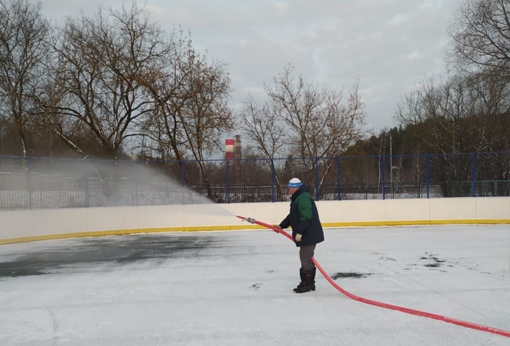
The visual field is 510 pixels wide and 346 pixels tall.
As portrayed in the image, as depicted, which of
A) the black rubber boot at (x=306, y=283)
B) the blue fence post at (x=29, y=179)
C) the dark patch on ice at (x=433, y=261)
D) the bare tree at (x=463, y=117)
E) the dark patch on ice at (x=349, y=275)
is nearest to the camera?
the black rubber boot at (x=306, y=283)

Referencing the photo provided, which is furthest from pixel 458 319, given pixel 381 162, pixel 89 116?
pixel 89 116

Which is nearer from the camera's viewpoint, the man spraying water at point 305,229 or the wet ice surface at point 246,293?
the wet ice surface at point 246,293

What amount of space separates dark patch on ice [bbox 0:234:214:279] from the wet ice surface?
0.15ft

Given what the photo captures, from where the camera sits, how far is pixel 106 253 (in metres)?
9.75

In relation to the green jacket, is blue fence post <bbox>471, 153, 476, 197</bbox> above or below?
above

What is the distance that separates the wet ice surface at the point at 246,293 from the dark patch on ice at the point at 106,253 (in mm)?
47

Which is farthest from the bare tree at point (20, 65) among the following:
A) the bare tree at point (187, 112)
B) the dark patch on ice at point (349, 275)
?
the dark patch on ice at point (349, 275)

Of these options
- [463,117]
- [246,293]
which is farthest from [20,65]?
[463,117]

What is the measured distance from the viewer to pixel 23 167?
12.1 metres

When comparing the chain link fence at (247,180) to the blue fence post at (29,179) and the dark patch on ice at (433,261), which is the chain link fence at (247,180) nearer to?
the blue fence post at (29,179)

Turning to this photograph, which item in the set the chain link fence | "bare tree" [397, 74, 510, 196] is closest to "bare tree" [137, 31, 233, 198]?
the chain link fence

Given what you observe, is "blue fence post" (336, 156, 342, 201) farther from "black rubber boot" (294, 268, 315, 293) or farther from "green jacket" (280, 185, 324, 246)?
"green jacket" (280, 185, 324, 246)

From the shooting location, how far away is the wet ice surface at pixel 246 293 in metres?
4.16

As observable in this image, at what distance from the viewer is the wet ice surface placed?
416cm
